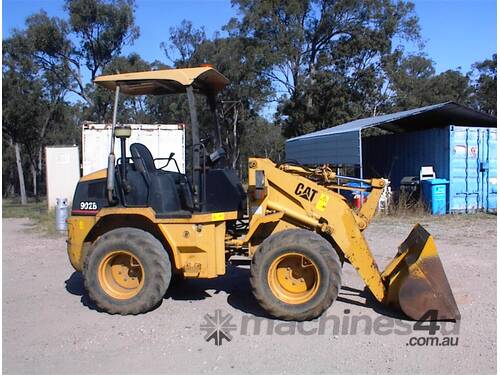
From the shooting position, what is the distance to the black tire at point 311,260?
18.2 ft

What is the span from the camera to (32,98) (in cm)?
3044

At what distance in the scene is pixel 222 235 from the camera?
241 inches

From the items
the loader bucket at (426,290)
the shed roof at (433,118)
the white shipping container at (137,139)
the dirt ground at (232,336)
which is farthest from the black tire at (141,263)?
the shed roof at (433,118)

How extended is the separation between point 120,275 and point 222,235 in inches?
51.3

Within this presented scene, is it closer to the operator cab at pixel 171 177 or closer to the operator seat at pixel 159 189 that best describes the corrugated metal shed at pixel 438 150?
the operator cab at pixel 171 177

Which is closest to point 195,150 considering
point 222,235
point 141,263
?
point 222,235

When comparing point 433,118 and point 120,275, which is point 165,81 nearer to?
point 120,275

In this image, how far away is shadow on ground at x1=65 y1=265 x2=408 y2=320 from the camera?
20.2 ft

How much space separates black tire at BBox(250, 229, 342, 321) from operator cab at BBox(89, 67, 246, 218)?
2.93 ft

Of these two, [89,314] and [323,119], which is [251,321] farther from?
[323,119]

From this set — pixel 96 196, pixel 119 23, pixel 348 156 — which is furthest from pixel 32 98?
pixel 96 196

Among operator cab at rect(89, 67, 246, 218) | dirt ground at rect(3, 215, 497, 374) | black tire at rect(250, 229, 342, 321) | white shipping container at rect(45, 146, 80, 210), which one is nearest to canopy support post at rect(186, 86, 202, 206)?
operator cab at rect(89, 67, 246, 218)

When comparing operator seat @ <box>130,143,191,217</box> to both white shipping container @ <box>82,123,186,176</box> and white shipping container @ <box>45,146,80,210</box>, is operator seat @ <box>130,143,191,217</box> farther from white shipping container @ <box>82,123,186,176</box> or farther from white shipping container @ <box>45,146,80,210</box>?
white shipping container @ <box>45,146,80,210</box>

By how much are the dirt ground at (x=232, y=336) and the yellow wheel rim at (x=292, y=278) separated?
319 millimetres
